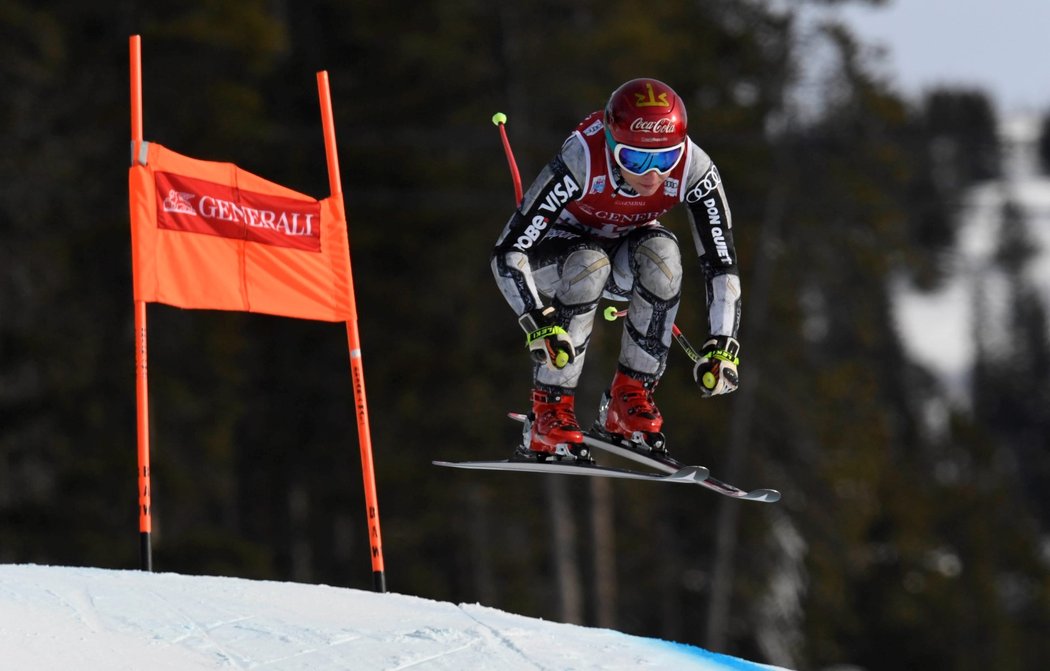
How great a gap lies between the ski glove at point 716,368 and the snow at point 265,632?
4.56 ft

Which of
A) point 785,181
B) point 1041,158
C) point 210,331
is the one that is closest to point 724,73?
point 785,181

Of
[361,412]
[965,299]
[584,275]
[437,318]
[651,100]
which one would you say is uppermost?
[965,299]

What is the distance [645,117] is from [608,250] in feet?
3.73

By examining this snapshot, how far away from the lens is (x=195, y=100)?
968 inches

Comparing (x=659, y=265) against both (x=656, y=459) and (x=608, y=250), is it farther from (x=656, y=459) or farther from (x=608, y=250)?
(x=656, y=459)

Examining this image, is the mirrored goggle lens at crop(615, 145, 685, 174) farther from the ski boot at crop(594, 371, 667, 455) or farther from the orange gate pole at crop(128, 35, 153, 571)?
the orange gate pole at crop(128, 35, 153, 571)

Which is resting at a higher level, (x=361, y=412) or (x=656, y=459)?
(x=361, y=412)

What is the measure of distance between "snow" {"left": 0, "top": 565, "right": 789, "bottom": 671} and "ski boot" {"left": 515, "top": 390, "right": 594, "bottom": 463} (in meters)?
1.08

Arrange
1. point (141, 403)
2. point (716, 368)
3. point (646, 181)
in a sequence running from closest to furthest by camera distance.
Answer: point (646, 181), point (716, 368), point (141, 403)

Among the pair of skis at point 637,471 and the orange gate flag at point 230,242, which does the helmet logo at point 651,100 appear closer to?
the pair of skis at point 637,471

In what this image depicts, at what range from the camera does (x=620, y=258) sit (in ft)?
30.4

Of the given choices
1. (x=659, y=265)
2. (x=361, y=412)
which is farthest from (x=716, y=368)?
(x=361, y=412)

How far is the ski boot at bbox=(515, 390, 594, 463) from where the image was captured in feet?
30.7

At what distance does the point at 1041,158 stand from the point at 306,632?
76.9 ft
